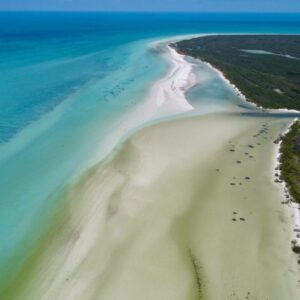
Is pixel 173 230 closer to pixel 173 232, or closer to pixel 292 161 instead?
pixel 173 232

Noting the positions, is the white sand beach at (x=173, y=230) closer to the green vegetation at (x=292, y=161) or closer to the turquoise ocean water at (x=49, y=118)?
the green vegetation at (x=292, y=161)

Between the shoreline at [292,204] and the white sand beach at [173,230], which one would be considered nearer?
the white sand beach at [173,230]

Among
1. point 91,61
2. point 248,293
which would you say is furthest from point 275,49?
point 248,293

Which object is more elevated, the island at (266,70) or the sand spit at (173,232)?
the sand spit at (173,232)

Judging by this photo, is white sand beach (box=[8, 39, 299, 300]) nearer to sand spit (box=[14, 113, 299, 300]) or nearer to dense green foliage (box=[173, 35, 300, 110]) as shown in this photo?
sand spit (box=[14, 113, 299, 300])

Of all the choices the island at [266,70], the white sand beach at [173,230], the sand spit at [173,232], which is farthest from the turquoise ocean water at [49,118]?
the island at [266,70]

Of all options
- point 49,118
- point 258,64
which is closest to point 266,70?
point 258,64

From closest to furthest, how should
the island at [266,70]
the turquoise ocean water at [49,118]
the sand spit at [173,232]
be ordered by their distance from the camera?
1. the sand spit at [173,232]
2. the turquoise ocean water at [49,118]
3. the island at [266,70]

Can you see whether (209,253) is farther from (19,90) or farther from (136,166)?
(19,90)
